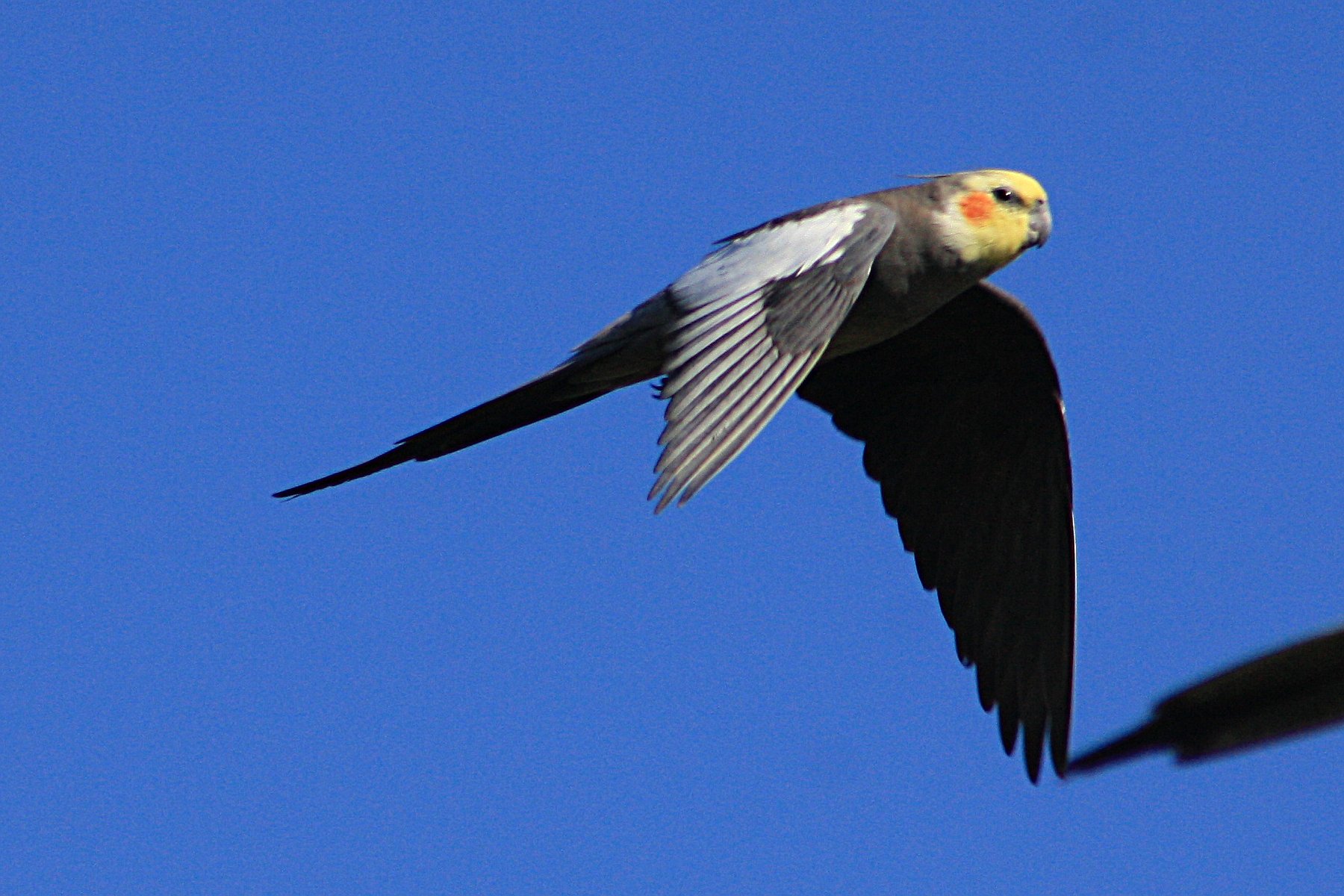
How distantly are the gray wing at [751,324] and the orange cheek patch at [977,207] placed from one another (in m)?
0.37

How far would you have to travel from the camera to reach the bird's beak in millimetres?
6523

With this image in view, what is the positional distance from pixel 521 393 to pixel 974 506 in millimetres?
2143

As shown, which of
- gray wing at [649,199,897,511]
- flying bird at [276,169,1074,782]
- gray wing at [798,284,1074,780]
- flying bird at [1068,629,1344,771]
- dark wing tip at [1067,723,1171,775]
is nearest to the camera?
flying bird at [1068,629,1344,771]

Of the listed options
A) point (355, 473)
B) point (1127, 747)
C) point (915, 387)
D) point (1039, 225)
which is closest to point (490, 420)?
point (355, 473)

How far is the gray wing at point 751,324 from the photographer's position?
16.2 ft

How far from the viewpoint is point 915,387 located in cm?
721

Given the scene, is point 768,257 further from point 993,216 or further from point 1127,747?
point 1127,747

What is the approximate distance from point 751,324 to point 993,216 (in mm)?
1448

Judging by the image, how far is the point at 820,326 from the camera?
5430 mm

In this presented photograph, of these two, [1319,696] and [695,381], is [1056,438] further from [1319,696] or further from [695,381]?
[1319,696]

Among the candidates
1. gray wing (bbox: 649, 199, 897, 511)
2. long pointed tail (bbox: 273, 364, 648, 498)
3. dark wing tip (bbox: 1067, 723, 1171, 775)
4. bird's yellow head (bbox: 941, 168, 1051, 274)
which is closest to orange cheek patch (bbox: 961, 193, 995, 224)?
bird's yellow head (bbox: 941, 168, 1051, 274)

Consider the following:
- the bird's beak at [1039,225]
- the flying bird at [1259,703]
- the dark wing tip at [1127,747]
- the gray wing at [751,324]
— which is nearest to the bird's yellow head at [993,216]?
the bird's beak at [1039,225]

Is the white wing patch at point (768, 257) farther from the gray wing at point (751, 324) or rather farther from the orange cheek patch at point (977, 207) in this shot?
the orange cheek patch at point (977, 207)

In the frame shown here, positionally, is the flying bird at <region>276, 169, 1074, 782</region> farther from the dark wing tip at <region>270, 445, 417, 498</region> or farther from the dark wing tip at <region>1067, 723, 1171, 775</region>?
the dark wing tip at <region>1067, 723, 1171, 775</region>
